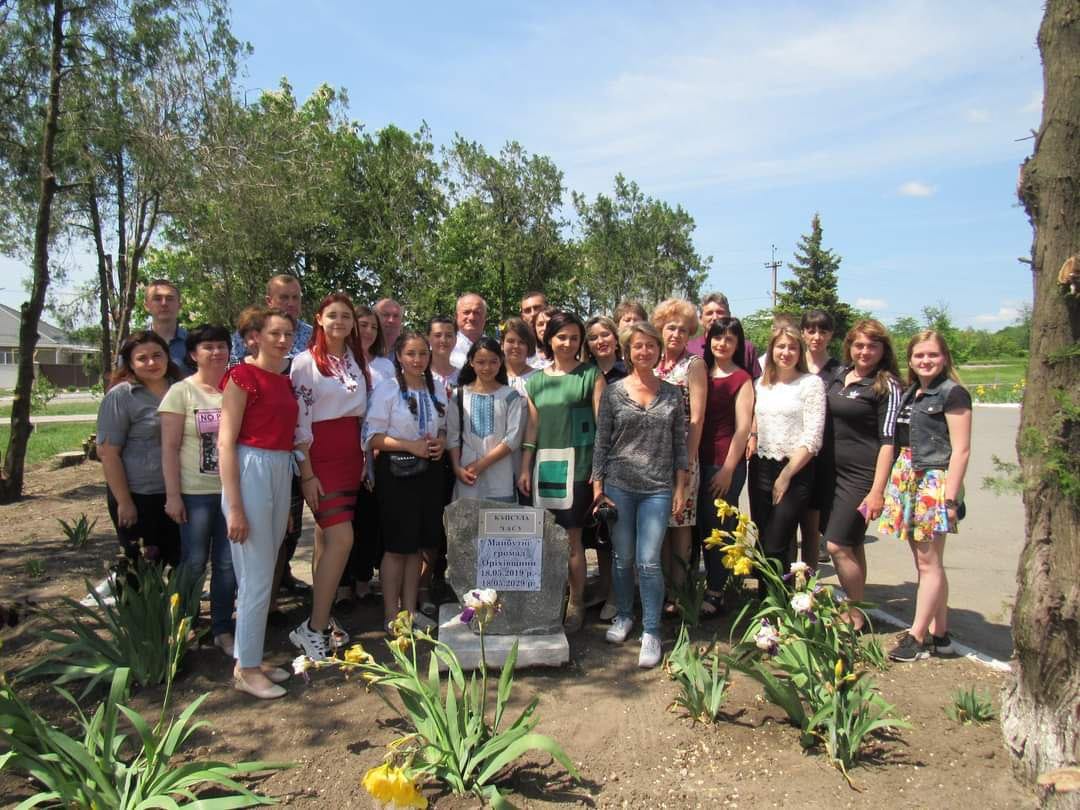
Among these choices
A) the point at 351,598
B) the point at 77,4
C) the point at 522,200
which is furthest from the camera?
the point at 522,200

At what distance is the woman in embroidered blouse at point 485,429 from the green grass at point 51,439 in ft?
33.0

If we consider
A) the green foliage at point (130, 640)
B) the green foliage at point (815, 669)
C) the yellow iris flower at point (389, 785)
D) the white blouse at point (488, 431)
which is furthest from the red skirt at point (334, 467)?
the green foliage at point (815, 669)

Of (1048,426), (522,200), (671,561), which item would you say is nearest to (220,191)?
(671,561)

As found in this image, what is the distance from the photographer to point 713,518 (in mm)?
4363

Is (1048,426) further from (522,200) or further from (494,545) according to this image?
(522,200)

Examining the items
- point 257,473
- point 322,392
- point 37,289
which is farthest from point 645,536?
point 37,289

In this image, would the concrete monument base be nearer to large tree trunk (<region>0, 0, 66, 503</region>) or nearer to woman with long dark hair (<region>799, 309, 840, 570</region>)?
woman with long dark hair (<region>799, 309, 840, 570</region>)

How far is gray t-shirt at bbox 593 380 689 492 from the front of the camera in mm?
3914

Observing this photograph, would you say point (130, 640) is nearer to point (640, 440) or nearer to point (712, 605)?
point (640, 440)

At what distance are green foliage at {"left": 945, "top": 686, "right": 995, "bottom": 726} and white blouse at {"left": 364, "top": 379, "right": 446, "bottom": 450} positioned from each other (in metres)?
2.89

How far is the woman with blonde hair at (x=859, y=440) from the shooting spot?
407 centimetres

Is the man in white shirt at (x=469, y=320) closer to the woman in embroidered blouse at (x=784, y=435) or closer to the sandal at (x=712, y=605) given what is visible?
the woman in embroidered blouse at (x=784, y=435)

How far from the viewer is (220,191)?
9.34 meters

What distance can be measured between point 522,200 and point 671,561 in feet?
85.7
